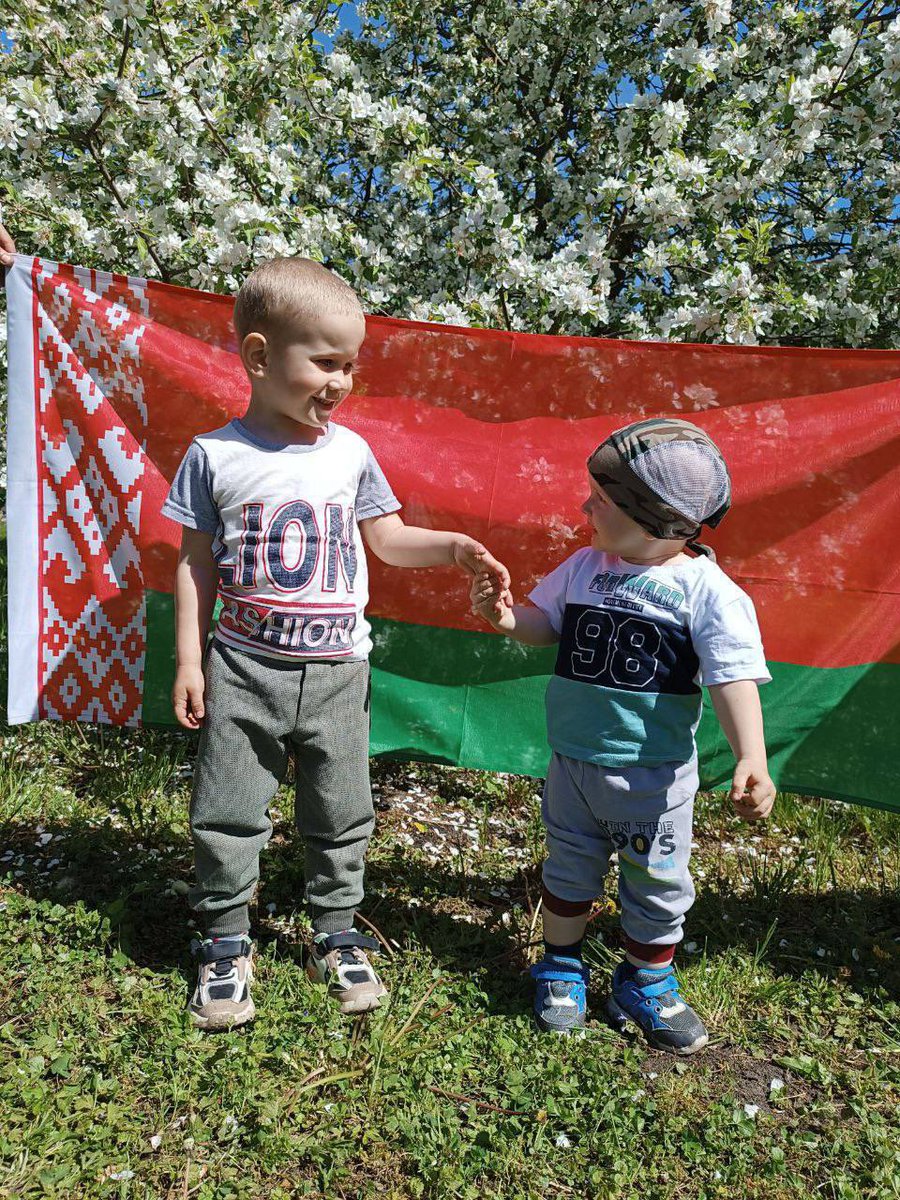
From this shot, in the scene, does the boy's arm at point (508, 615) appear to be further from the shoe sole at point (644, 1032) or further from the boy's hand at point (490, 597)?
the shoe sole at point (644, 1032)

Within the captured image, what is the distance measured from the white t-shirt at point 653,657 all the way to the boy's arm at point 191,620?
0.92 meters

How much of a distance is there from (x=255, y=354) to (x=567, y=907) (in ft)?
5.17

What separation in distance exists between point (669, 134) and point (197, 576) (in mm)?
2951

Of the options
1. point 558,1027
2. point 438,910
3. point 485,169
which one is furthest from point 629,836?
point 485,169

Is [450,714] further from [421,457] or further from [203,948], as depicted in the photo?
[203,948]

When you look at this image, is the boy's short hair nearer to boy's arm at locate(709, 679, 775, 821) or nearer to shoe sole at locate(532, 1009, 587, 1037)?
boy's arm at locate(709, 679, 775, 821)

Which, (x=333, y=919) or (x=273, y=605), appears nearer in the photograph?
(x=273, y=605)

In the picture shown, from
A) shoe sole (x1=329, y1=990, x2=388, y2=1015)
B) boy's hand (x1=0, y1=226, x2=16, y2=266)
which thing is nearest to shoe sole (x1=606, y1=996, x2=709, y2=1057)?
shoe sole (x1=329, y1=990, x2=388, y2=1015)

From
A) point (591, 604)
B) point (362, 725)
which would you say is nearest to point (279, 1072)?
point (362, 725)

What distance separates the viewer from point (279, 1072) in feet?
6.71

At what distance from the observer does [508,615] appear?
7.24 feet

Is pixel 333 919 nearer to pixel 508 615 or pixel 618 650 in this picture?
pixel 508 615

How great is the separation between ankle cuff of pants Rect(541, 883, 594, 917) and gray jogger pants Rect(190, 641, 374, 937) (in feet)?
1.69

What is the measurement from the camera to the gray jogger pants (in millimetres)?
2143
